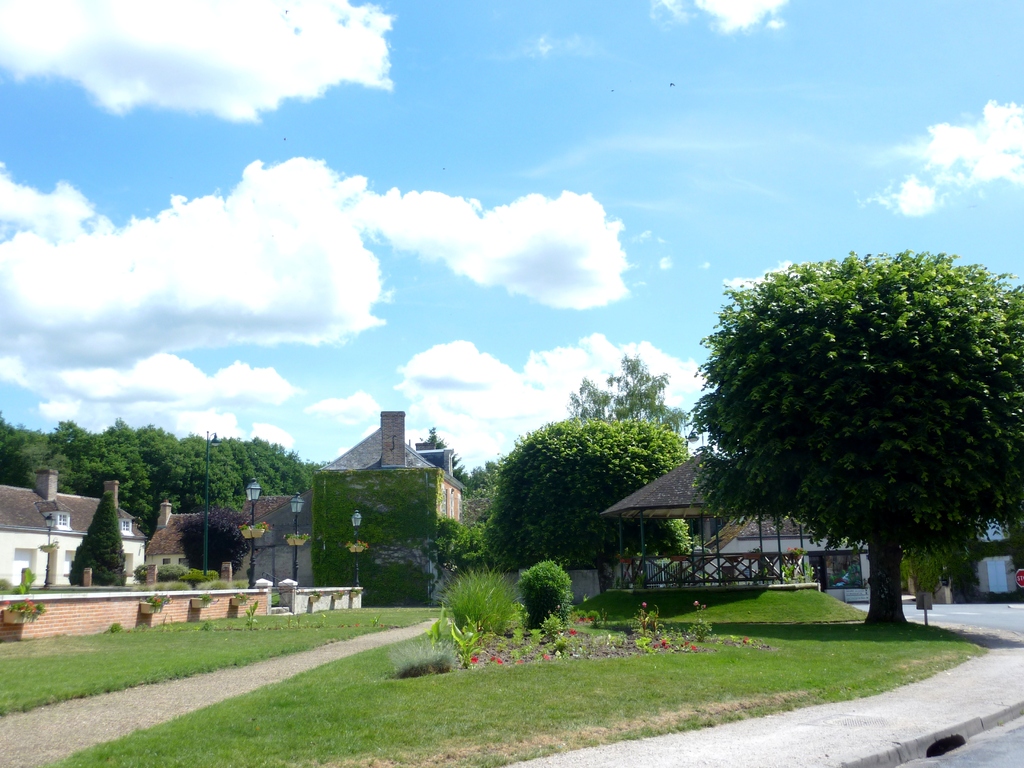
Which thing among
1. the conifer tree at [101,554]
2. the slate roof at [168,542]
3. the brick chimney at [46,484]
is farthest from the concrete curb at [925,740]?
the slate roof at [168,542]

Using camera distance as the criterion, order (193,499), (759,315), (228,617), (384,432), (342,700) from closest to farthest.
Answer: (342,700), (759,315), (228,617), (384,432), (193,499)

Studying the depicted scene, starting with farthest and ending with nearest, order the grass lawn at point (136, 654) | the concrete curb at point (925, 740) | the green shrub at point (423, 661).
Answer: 1. the green shrub at point (423, 661)
2. the grass lawn at point (136, 654)
3. the concrete curb at point (925, 740)

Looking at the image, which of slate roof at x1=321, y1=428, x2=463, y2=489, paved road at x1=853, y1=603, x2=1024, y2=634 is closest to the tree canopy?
slate roof at x1=321, y1=428, x2=463, y2=489

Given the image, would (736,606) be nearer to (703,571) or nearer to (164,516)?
(703,571)

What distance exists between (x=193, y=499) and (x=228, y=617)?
52414 mm

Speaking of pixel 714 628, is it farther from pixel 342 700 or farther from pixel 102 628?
pixel 102 628

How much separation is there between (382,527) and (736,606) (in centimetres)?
2426

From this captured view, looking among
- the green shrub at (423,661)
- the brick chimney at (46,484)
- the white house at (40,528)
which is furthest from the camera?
the brick chimney at (46,484)

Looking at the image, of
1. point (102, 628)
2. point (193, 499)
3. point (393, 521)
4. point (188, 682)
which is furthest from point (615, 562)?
point (193, 499)

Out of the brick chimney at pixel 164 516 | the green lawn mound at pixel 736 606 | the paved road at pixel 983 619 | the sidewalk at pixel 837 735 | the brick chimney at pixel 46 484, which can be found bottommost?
the paved road at pixel 983 619

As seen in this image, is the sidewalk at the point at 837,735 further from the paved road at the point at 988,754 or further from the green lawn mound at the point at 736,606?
the green lawn mound at the point at 736,606

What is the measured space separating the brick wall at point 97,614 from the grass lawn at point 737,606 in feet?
34.1

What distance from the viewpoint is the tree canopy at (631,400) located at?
156ft

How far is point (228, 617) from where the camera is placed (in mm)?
23188
